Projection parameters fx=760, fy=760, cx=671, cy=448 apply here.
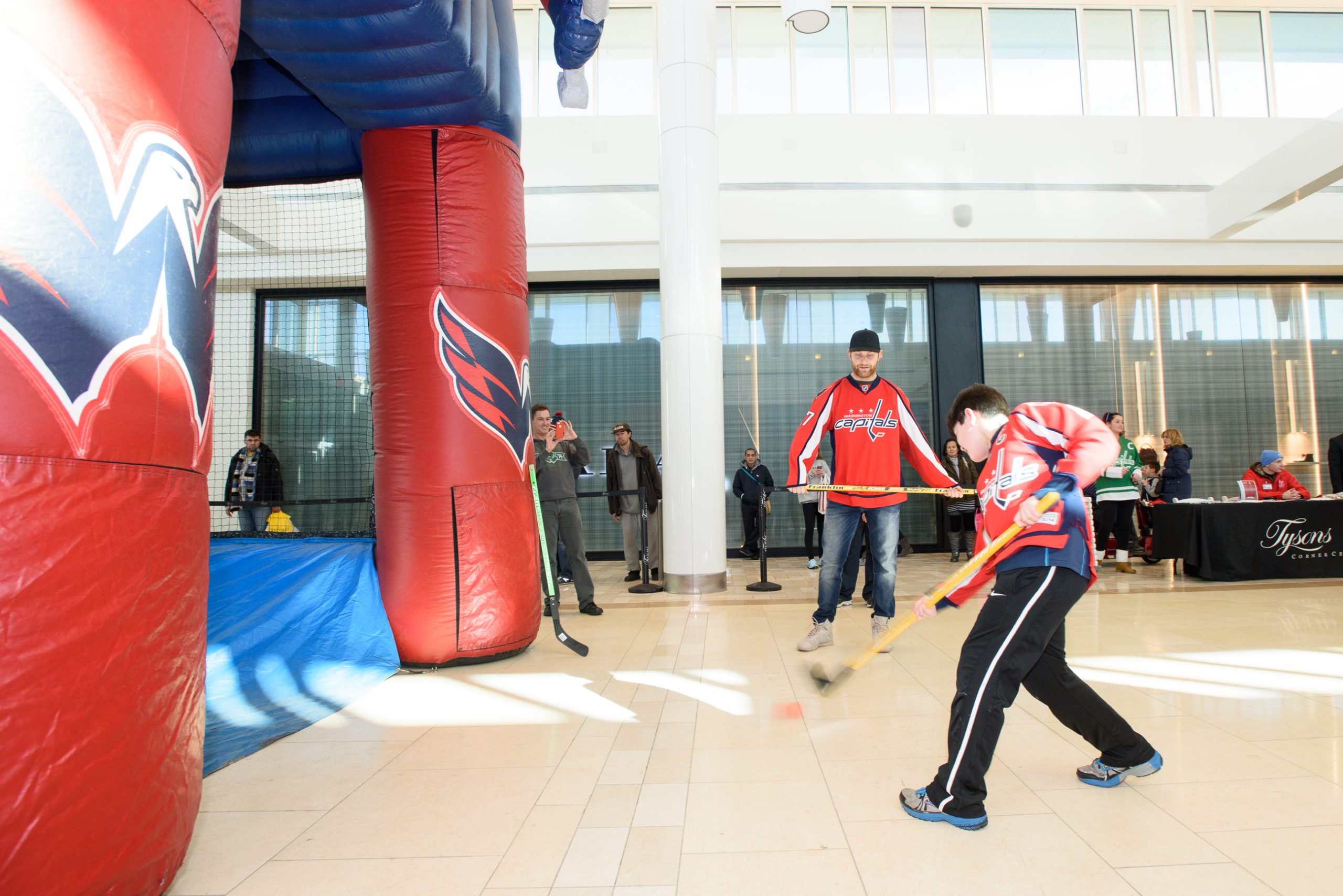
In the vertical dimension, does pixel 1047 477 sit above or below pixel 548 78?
below

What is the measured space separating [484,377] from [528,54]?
7.30 m

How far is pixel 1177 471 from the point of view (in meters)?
7.39

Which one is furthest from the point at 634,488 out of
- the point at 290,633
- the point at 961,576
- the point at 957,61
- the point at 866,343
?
the point at 957,61

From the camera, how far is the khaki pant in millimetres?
7293

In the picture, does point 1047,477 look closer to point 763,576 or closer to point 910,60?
point 763,576

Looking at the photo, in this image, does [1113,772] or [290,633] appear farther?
[290,633]

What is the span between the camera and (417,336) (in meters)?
3.71

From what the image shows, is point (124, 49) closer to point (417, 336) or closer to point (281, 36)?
point (281, 36)

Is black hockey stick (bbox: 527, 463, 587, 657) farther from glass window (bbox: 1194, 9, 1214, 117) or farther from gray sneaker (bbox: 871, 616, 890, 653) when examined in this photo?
glass window (bbox: 1194, 9, 1214, 117)

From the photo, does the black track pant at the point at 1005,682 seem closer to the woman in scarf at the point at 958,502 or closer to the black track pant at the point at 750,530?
the woman in scarf at the point at 958,502

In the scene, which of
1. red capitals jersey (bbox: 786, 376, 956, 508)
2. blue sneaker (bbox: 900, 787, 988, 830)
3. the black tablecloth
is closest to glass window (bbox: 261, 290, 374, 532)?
red capitals jersey (bbox: 786, 376, 956, 508)

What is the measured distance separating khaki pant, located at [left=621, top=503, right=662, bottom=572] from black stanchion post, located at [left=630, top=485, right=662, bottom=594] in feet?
0.84

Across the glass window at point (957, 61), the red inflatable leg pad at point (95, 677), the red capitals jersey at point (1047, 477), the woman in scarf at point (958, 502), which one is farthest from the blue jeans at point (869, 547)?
the glass window at point (957, 61)

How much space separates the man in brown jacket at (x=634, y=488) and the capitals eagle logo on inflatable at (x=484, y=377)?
3.25 meters
